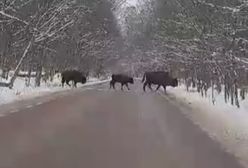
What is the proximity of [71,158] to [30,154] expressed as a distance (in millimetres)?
867

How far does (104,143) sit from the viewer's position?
13.1 metres

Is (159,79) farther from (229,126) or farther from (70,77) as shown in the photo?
(229,126)

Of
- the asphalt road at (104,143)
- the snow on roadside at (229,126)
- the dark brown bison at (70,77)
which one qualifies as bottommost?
the snow on roadside at (229,126)

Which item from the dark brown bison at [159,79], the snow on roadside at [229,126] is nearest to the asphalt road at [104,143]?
the snow on roadside at [229,126]

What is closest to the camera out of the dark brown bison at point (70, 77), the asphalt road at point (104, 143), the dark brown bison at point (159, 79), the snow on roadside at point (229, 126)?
the asphalt road at point (104, 143)

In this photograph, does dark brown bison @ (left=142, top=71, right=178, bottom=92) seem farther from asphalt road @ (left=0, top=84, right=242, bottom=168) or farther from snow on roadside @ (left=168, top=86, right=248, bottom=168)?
asphalt road @ (left=0, top=84, right=242, bottom=168)

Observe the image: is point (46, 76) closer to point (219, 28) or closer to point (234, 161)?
point (219, 28)

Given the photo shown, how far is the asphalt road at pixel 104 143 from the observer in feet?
34.1

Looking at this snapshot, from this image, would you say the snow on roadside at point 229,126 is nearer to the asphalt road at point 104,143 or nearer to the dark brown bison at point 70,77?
the asphalt road at point 104,143

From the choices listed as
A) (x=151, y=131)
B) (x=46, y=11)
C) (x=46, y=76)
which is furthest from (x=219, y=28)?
(x=46, y=76)

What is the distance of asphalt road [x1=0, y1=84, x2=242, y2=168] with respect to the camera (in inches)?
409

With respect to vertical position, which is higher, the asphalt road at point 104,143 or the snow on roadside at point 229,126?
the asphalt road at point 104,143

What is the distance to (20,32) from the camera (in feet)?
127

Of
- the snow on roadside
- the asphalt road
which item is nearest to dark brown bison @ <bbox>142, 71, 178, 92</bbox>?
the snow on roadside
